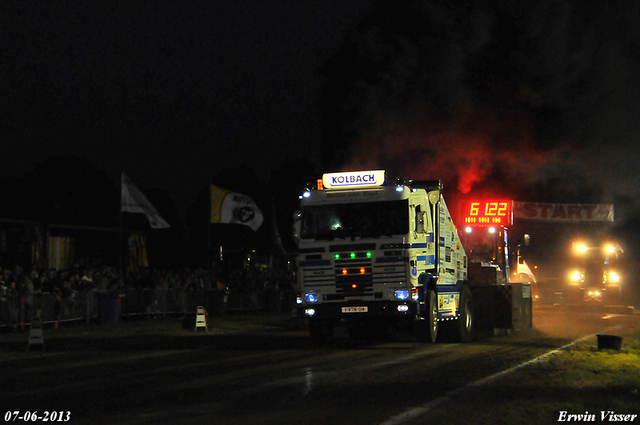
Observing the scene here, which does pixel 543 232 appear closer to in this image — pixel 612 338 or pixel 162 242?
pixel 162 242

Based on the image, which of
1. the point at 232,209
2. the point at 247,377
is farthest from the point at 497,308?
the point at 232,209

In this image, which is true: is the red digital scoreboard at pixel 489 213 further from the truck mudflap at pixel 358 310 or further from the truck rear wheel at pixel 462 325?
the truck mudflap at pixel 358 310

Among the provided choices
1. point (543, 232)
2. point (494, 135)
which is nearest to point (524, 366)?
point (494, 135)

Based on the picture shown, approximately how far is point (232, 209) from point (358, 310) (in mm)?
15249

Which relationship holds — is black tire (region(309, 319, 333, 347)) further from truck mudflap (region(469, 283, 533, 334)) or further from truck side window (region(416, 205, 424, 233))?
truck mudflap (region(469, 283, 533, 334))

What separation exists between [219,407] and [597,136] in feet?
79.7

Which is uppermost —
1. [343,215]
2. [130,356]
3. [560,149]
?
[560,149]

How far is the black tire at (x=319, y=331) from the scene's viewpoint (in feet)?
59.4

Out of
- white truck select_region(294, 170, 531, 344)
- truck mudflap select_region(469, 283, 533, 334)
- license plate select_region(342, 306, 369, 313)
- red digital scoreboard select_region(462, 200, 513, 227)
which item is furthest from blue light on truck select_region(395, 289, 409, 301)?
red digital scoreboard select_region(462, 200, 513, 227)

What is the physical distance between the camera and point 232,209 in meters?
31.4

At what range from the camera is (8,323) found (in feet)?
67.4

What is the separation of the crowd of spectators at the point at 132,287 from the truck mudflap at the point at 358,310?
27.2 feet

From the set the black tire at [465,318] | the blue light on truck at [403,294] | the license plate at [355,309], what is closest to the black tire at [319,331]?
the license plate at [355,309]

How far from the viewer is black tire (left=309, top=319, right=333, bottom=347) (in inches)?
713
